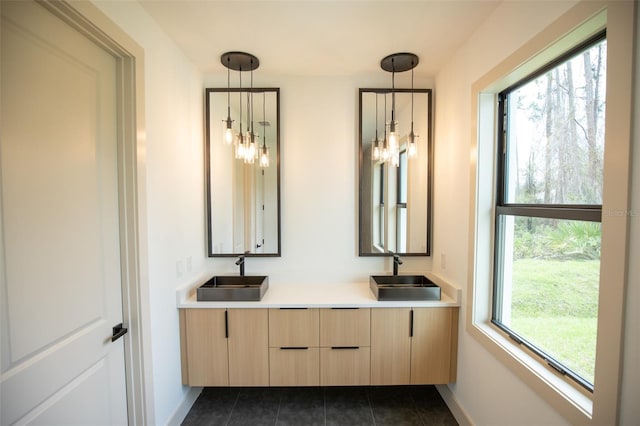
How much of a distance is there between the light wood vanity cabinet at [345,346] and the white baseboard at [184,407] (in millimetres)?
985

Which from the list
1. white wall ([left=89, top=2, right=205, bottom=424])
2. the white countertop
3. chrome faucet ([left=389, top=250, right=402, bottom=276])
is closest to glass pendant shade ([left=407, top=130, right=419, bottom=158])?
chrome faucet ([left=389, top=250, right=402, bottom=276])

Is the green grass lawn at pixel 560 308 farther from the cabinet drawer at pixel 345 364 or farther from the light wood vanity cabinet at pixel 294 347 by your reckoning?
the light wood vanity cabinet at pixel 294 347

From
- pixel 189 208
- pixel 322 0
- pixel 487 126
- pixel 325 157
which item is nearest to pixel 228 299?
pixel 189 208

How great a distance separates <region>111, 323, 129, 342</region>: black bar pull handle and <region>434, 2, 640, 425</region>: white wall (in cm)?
200

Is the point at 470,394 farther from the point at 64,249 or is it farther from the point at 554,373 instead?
the point at 64,249

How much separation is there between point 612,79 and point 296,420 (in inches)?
95.1

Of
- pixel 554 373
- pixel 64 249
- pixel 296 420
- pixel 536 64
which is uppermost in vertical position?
pixel 536 64

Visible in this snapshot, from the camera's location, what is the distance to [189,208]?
76.4 inches

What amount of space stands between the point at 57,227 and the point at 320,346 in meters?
1.60

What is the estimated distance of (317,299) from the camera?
1890mm

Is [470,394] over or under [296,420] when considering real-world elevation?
over

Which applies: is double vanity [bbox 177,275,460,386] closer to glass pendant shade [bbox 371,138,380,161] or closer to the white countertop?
the white countertop

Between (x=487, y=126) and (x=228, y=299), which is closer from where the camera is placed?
(x=487, y=126)

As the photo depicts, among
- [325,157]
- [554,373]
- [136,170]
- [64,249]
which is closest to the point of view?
[64,249]
